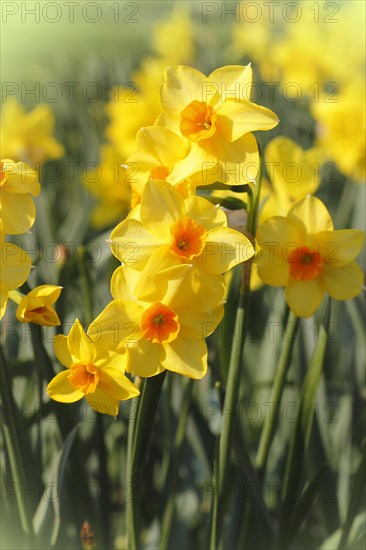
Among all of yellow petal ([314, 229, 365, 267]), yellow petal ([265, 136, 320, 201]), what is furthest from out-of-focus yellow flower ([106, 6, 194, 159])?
yellow petal ([314, 229, 365, 267])

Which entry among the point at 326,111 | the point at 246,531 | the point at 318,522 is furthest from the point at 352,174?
the point at 246,531

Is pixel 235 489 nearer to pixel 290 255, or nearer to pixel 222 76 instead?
pixel 290 255

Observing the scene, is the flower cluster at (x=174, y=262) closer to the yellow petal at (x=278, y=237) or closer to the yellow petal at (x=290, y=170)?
the yellow petal at (x=278, y=237)

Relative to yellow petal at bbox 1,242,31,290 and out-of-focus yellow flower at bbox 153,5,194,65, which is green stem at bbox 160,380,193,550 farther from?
out-of-focus yellow flower at bbox 153,5,194,65

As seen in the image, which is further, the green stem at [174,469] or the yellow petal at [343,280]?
the green stem at [174,469]

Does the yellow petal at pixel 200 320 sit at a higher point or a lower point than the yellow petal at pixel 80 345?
higher

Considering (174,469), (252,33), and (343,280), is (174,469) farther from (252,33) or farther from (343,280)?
(252,33)

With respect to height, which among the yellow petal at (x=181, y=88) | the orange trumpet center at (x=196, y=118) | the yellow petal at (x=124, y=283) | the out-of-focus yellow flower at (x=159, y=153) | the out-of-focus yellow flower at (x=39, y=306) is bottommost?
the out-of-focus yellow flower at (x=39, y=306)

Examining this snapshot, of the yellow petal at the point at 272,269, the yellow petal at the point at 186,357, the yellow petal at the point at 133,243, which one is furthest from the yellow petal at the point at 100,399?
the yellow petal at the point at 272,269

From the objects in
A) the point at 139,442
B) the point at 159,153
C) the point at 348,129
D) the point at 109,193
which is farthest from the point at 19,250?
the point at 348,129
